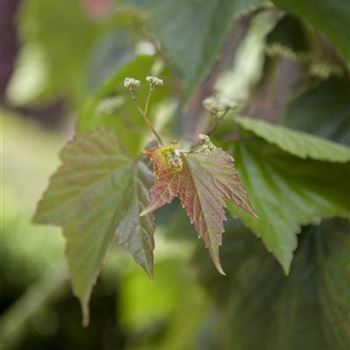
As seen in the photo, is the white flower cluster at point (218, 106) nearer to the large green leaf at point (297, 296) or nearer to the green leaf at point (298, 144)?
the green leaf at point (298, 144)

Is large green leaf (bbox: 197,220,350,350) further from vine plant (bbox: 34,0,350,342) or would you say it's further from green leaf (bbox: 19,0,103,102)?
green leaf (bbox: 19,0,103,102)

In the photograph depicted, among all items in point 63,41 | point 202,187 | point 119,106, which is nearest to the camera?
point 202,187

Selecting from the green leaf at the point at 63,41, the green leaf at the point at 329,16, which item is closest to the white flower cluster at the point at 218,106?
the green leaf at the point at 329,16

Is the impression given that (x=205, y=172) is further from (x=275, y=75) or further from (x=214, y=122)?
(x=275, y=75)

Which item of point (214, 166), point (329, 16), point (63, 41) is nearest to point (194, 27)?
point (329, 16)

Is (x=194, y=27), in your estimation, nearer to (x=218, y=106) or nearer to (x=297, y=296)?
(x=218, y=106)

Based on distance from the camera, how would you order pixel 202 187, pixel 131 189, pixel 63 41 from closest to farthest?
1. pixel 202 187
2. pixel 131 189
3. pixel 63 41
